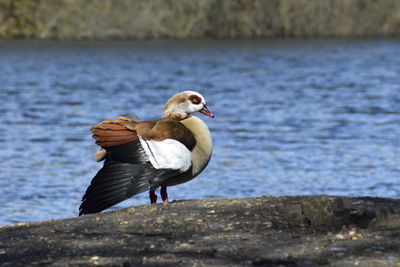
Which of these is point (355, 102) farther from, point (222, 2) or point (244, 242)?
point (222, 2)

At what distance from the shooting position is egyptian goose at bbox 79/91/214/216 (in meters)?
8.16

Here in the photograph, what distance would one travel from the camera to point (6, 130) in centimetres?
2133

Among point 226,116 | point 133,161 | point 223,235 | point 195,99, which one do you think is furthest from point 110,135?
point 226,116

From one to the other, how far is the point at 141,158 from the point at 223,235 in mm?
1576

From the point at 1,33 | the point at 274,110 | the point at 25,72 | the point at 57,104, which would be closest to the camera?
the point at 274,110

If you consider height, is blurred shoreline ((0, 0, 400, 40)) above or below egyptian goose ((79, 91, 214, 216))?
below

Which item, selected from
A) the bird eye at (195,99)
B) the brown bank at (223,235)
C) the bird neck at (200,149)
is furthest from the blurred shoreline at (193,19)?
the brown bank at (223,235)

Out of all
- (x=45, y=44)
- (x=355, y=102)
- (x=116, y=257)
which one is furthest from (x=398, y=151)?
(x=45, y=44)

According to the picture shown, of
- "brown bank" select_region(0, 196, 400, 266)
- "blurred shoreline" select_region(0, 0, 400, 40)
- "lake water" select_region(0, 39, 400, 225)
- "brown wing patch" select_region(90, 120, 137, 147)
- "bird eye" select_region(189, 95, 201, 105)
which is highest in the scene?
"bird eye" select_region(189, 95, 201, 105)

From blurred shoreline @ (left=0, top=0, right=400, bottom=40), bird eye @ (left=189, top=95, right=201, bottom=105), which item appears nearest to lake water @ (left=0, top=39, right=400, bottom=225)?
bird eye @ (left=189, top=95, right=201, bottom=105)

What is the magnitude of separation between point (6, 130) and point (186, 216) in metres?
14.4

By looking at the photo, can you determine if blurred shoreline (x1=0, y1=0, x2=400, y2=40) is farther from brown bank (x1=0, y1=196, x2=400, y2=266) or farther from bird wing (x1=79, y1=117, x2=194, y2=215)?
brown bank (x1=0, y1=196, x2=400, y2=266)

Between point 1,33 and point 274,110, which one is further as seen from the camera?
point 1,33

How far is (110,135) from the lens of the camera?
827 centimetres
